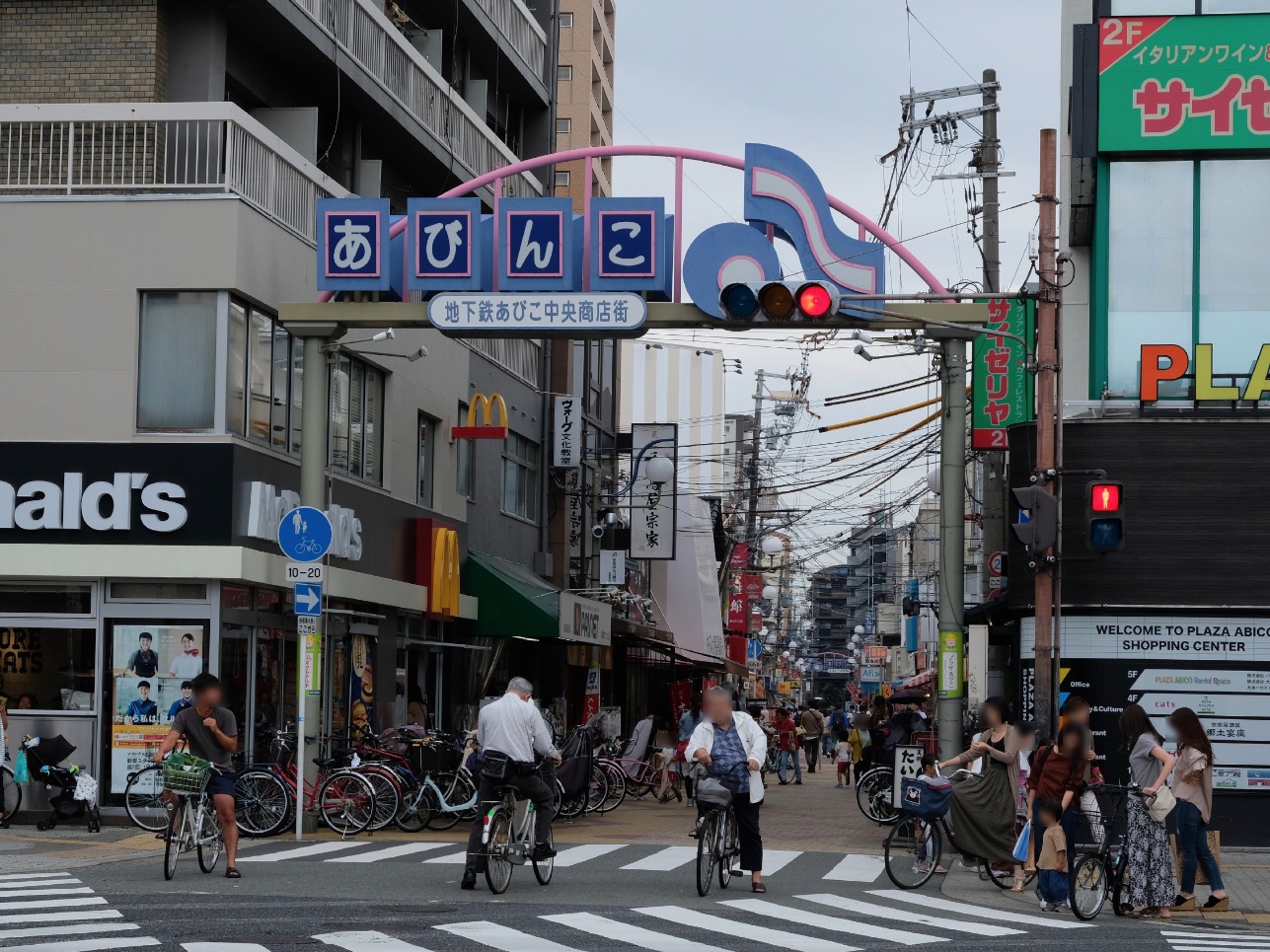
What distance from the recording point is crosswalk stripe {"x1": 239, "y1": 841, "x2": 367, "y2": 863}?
16391 millimetres

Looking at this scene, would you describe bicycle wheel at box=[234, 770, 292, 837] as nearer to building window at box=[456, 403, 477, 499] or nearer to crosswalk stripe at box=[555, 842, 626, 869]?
crosswalk stripe at box=[555, 842, 626, 869]

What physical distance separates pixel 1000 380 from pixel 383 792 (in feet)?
33.0

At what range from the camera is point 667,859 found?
17.7 m

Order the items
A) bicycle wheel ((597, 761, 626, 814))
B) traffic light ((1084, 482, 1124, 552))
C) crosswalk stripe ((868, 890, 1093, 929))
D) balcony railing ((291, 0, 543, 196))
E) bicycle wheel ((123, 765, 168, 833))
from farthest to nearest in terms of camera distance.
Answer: balcony railing ((291, 0, 543, 196)), bicycle wheel ((597, 761, 626, 814)), bicycle wheel ((123, 765, 168, 833)), traffic light ((1084, 482, 1124, 552)), crosswalk stripe ((868, 890, 1093, 929))

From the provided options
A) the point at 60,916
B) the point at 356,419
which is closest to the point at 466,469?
the point at 356,419

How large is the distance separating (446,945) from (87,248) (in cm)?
1266

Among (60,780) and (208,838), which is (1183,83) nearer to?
(208,838)

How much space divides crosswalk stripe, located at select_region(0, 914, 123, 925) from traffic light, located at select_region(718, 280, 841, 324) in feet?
32.6

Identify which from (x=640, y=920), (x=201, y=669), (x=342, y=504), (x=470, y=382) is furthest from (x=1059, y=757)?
(x=470, y=382)

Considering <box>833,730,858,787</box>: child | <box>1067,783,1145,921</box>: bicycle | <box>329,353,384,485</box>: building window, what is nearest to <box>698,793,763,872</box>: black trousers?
<box>1067,783,1145,921</box>: bicycle

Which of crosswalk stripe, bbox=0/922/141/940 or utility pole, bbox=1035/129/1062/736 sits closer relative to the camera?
crosswalk stripe, bbox=0/922/141/940

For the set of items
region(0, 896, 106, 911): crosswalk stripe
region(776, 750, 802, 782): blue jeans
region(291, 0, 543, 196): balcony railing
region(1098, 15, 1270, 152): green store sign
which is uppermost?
region(291, 0, 543, 196): balcony railing

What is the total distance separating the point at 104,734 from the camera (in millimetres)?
19969

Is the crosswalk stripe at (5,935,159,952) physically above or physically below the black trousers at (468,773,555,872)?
below
